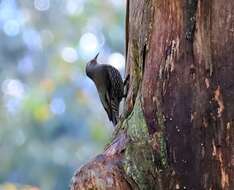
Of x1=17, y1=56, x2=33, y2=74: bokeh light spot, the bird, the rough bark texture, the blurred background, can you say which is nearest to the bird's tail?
the bird

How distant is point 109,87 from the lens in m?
3.21

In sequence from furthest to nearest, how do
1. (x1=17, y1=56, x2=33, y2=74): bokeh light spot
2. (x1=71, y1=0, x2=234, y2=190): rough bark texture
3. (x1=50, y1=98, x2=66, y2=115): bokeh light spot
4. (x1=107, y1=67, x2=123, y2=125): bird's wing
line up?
(x1=17, y1=56, x2=33, y2=74): bokeh light spot < (x1=50, y1=98, x2=66, y2=115): bokeh light spot < (x1=107, y1=67, x2=123, y2=125): bird's wing < (x1=71, y1=0, x2=234, y2=190): rough bark texture

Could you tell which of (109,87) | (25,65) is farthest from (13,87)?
(109,87)

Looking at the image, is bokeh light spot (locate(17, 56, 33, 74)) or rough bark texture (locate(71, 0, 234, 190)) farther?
bokeh light spot (locate(17, 56, 33, 74))

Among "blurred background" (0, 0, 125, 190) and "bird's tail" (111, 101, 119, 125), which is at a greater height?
"blurred background" (0, 0, 125, 190)

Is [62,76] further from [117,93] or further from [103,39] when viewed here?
[117,93]

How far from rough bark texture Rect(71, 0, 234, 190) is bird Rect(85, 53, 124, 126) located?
0.66 metres

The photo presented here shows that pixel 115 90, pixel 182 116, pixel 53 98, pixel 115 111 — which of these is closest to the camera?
pixel 182 116

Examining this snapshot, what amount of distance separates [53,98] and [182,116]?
23.3 ft

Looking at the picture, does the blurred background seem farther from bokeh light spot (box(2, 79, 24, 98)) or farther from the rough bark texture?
the rough bark texture

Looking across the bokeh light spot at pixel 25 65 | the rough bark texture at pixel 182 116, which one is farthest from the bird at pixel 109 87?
the bokeh light spot at pixel 25 65

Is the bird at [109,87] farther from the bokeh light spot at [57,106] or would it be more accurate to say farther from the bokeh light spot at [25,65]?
the bokeh light spot at [25,65]

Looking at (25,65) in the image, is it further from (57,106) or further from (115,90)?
(115,90)

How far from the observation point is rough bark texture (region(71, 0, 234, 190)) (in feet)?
7.30
